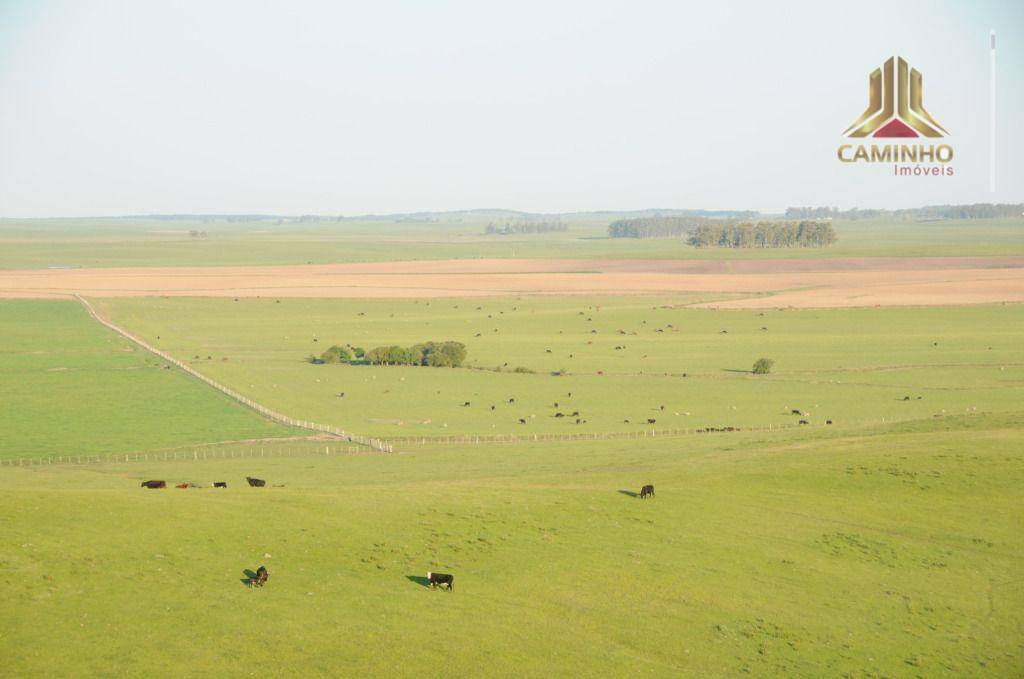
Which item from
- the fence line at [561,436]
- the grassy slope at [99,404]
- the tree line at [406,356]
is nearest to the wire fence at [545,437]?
the fence line at [561,436]

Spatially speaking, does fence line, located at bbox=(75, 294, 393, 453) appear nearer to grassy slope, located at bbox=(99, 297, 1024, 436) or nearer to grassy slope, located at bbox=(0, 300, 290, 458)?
grassy slope, located at bbox=(0, 300, 290, 458)

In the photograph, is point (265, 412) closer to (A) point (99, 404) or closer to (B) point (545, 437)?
(A) point (99, 404)

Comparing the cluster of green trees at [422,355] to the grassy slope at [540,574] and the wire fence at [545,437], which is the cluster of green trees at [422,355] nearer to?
the wire fence at [545,437]

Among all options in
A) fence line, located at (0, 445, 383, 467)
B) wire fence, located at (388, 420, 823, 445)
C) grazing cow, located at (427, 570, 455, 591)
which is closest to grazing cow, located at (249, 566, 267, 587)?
grazing cow, located at (427, 570, 455, 591)

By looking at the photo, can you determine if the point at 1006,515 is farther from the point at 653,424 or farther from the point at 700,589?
the point at 653,424

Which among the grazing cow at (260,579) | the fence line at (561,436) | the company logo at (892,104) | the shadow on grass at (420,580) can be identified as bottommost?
the fence line at (561,436)

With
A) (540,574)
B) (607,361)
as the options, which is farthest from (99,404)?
(540,574)
